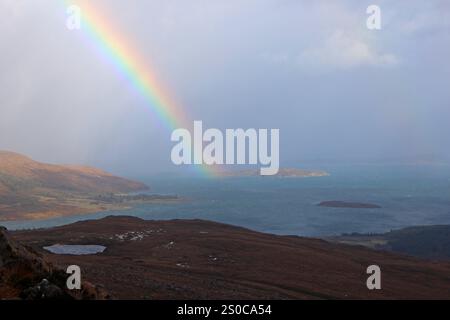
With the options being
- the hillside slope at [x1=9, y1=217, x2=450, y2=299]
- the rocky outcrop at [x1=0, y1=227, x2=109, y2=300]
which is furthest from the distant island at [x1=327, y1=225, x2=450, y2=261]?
the rocky outcrop at [x1=0, y1=227, x2=109, y2=300]

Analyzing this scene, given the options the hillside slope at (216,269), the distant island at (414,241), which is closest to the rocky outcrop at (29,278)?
the hillside slope at (216,269)

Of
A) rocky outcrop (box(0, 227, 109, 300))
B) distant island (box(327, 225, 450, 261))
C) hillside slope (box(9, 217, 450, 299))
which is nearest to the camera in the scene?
rocky outcrop (box(0, 227, 109, 300))

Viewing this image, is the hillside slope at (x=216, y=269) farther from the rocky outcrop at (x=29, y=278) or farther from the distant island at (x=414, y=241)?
the distant island at (x=414, y=241)

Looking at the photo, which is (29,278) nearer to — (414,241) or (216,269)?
(216,269)

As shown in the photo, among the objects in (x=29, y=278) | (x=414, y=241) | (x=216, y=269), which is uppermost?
(x=29, y=278)

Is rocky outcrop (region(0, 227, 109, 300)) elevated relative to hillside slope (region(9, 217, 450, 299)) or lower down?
elevated

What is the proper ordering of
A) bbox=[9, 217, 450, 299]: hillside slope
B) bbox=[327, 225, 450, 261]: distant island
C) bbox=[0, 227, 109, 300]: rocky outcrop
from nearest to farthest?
bbox=[0, 227, 109, 300]: rocky outcrop
bbox=[9, 217, 450, 299]: hillside slope
bbox=[327, 225, 450, 261]: distant island

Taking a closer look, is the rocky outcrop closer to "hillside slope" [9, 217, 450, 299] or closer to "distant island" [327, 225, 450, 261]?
"hillside slope" [9, 217, 450, 299]

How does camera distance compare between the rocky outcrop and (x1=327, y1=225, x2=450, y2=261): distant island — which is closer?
the rocky outcrop

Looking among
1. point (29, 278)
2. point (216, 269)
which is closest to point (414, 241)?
point (216, 269)

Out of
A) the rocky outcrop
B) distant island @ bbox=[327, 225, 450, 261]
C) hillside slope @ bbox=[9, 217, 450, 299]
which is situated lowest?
distant island @ bbox=[327, 225, 450, 261]

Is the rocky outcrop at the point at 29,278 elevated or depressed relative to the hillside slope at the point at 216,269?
elevated
